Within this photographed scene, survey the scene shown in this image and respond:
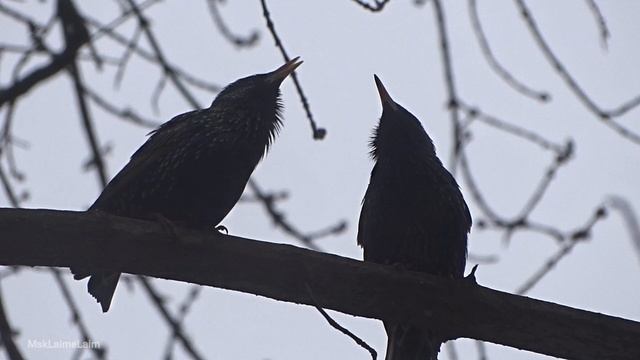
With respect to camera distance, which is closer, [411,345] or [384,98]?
[411,345]

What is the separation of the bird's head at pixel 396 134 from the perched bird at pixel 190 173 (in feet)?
2.05

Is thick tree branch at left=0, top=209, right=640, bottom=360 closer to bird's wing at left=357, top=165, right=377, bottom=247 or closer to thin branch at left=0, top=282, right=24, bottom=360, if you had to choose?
thin branch at left=0, top=282, right=24, bottom=360

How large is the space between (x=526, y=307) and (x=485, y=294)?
6.1 inches

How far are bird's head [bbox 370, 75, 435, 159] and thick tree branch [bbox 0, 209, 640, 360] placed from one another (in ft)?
4.97

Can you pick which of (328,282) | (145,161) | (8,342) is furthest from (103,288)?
(328,282)

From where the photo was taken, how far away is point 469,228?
15.4 ft

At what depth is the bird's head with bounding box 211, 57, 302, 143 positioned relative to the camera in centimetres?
475

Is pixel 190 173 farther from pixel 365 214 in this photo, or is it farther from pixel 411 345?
pixel 411 345

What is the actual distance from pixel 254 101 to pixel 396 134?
2.56ft

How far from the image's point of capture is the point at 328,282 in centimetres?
330

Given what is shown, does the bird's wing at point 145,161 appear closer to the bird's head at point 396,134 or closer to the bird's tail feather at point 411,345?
the bird's head at point 396,134

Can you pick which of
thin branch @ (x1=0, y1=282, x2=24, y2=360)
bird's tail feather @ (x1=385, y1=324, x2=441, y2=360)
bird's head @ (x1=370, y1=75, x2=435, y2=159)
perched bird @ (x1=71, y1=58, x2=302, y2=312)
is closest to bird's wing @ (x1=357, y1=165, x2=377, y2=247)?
bird's head @ (x1=370, y1=75, x2=435, y2=159)

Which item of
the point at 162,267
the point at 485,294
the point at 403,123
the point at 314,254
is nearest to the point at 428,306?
the point at 485,294

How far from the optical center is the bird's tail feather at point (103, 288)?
4285mm
